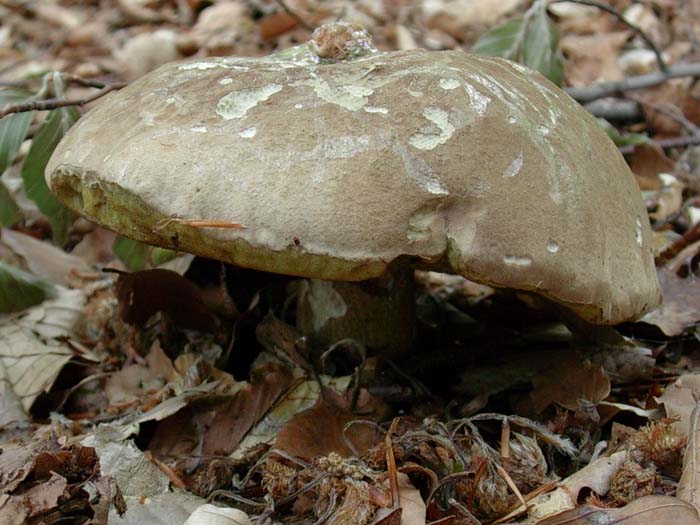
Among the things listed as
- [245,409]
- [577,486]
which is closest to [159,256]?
[245,409]

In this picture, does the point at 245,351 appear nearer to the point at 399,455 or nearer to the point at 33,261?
the point at 399,455

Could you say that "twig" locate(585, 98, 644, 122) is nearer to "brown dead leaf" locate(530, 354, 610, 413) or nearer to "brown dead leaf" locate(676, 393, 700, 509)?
"brown dead leaf" locate(530, 354, 610, 413)

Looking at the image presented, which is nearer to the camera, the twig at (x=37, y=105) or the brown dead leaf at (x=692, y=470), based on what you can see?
the brown dead leaf at (x=692, y=470)

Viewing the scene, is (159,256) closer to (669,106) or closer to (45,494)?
(45,494)

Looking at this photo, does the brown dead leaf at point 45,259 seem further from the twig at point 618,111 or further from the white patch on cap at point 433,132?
the twig at point 618,111

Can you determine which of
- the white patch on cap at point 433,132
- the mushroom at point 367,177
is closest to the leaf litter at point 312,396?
the mushroom at point 367,177

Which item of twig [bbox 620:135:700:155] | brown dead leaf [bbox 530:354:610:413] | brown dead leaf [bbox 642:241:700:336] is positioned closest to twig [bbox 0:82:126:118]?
brown dead leaf [bbox 530:354:610:413]
